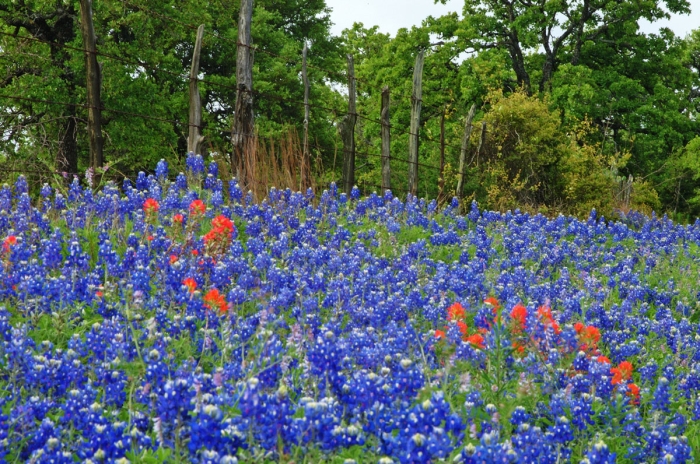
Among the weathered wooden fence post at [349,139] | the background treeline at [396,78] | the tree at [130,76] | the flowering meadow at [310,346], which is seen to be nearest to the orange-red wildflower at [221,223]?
the flowering meadow at [310,346]

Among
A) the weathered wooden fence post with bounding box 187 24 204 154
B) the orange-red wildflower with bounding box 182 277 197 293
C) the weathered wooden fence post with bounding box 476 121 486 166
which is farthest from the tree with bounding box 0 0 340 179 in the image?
the orange-red wildflower with bounding box 182 277 197 293

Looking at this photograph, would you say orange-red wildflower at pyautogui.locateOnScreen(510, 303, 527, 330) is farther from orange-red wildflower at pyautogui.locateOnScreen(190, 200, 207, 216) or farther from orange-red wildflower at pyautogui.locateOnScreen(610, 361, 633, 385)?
orange-red wildflower at pyautogui.locateOnScreen(190, 200, 207, 216)

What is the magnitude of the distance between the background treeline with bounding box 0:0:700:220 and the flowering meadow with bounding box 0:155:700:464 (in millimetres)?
12150

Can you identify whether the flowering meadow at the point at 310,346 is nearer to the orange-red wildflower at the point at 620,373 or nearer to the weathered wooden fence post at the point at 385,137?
the orange-red wildflower at the point at 620,373

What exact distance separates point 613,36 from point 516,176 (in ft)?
60.1

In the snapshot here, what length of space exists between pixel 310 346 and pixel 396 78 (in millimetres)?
29596

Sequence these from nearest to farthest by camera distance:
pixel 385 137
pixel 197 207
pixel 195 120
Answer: pixel 197 207 → pixel 195 120 → pixel 385 137

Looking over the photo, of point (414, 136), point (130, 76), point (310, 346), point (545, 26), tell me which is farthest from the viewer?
point (545, 26)

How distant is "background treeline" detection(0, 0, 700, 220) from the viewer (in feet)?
72.3

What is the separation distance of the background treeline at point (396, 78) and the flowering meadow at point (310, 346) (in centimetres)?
1215

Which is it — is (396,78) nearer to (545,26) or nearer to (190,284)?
(545,26)

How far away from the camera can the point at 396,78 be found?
3253cm

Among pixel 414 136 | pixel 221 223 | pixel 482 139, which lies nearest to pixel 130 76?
pixel 482 139

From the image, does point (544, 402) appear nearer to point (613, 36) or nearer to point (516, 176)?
point (516, 176)
